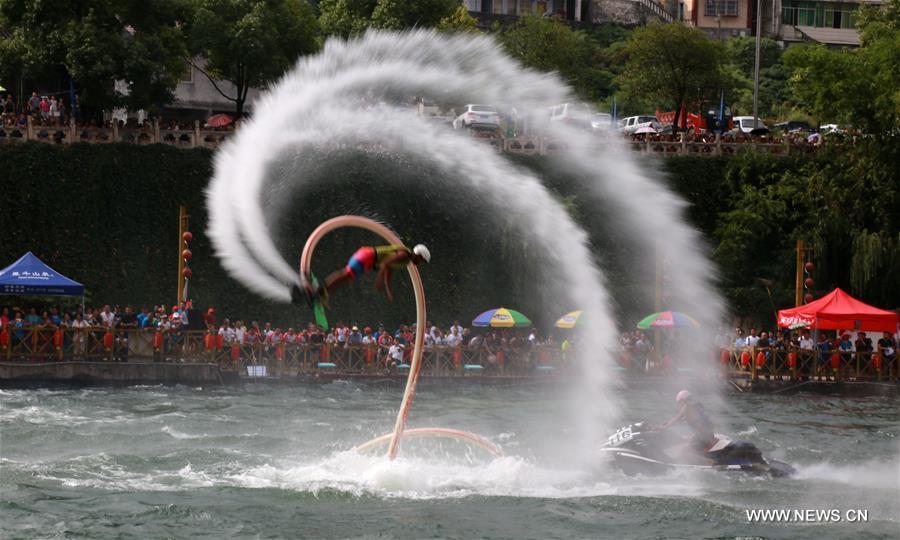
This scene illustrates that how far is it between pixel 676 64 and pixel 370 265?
4547 centimetres

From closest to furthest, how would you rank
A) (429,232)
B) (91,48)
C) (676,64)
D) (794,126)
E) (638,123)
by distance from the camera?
1. (91,48)
2. (429,232)
3. (676,64)
4. (638,123)
5. (794,126)

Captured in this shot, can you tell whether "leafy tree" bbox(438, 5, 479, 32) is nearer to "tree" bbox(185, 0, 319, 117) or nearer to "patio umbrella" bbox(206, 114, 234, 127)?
"tree" bbox(185, 0, 319, 117)

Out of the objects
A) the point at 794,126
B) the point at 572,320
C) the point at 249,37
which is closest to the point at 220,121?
the point at 249,37

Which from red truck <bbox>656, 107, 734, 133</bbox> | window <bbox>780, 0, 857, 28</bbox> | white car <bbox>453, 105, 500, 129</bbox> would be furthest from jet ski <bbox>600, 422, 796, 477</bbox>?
window <bbox>780, 0, 857, 28</bbox>

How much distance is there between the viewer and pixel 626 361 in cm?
4406

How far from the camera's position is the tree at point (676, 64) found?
64688 mm

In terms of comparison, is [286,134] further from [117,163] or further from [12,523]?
[117,163]

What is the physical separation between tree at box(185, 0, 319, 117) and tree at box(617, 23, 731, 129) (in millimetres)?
17240

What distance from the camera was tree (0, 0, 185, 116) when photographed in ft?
166

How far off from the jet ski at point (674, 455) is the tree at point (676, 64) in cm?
3866

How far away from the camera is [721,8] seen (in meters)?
92.7

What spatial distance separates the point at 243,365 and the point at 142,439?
1156cm

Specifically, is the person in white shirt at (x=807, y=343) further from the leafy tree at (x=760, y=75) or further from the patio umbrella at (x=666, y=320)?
the leafy tree at (x=760, y=75)

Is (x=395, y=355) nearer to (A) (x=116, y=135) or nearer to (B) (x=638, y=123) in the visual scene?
(A) (x=116, y=135)
